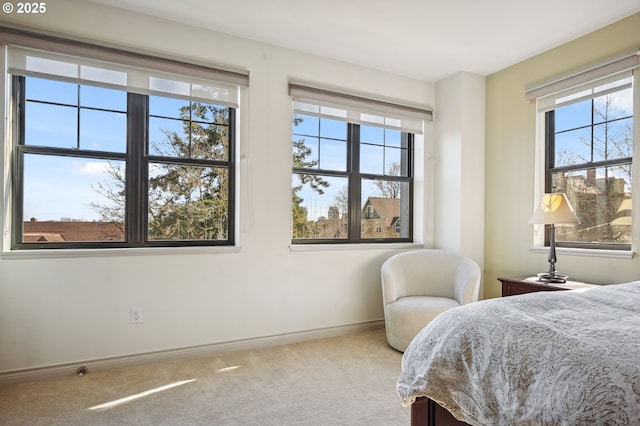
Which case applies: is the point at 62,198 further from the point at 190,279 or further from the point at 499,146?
the point at 499,146

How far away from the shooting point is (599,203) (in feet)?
10.1

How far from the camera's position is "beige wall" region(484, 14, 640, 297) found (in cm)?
297

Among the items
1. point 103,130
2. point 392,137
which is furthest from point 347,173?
point 103,130

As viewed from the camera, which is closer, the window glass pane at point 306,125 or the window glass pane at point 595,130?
the window glass pane at point 595,130

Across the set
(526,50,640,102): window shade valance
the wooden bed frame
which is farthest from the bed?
(526,50,640,102): window shade valance

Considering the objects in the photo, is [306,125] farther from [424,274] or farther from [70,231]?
[70,231]

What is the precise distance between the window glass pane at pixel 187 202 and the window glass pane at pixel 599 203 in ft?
9.66

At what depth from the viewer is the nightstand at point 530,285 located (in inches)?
108

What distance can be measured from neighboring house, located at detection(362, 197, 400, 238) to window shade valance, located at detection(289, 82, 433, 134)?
2.59 ft

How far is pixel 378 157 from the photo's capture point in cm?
399

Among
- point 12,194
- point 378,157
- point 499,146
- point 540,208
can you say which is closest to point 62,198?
point 12,194

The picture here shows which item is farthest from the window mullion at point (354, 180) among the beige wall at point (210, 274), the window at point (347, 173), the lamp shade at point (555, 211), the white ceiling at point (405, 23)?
the lamp shade at point (555, 211)

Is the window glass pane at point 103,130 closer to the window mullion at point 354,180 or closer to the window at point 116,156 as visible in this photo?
the window at point 116,156

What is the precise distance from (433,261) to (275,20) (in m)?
2.46
